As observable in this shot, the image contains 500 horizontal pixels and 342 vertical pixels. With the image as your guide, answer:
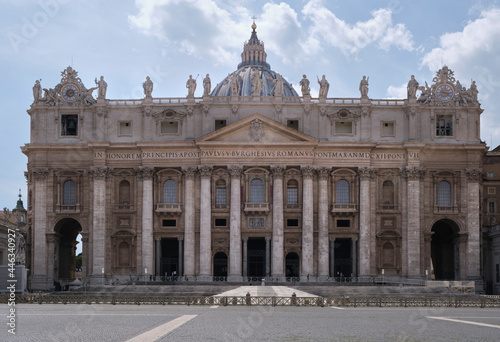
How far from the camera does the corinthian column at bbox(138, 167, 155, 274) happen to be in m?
84.6

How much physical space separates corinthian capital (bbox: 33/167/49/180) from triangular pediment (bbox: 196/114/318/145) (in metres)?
17.3

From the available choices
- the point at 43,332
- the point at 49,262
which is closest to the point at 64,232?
the point at 49,262

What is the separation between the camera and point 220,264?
86625mm

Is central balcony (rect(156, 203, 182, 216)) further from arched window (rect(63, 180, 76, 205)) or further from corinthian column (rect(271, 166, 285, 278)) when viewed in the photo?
corinthian column (rect(271, 166, 285, 278))

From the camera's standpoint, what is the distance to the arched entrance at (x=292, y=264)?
283 feet

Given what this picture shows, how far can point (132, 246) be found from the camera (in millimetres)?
86125

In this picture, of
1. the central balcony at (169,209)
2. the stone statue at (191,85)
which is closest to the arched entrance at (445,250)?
the central balcony at (169,209)

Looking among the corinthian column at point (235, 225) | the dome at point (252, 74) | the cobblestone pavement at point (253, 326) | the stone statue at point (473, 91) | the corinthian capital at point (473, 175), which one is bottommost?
the cobblestone pavement at point (253, 326)

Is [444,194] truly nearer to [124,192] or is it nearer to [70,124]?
[124,192]

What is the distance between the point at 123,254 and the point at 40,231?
30.6ft

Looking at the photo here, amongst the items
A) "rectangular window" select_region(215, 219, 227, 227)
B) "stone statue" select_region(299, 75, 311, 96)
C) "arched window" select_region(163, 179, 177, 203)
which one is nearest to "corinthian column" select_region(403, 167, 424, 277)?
"stone statue" select_region(299, 75, 311, 96)

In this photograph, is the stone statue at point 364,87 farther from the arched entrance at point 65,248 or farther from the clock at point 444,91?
the arched entrance at point 65,248

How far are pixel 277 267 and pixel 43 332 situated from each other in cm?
5473

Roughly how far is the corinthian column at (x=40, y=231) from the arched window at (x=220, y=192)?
18748 mm
